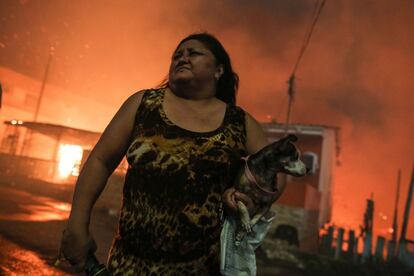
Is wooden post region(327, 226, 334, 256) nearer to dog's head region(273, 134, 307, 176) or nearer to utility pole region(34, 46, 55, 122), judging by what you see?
dog's head region(273, 134, 307, 176)

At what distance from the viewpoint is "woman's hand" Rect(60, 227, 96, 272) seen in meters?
1.55

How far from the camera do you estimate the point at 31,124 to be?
72.7ft

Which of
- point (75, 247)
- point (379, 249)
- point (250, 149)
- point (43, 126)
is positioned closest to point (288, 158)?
point (250, 149)

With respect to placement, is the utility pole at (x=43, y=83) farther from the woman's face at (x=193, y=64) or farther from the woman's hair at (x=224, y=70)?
the woman's face at (x=193, y=64)

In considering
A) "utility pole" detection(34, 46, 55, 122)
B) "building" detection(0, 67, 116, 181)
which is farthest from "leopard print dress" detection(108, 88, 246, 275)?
"utility pole" detection(34, 46, 55, 122)

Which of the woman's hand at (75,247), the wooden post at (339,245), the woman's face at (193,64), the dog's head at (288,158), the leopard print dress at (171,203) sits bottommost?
the wooden post at (339,245)

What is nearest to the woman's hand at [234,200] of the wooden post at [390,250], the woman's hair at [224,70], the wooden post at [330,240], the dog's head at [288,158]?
the dog's head at [288,158]

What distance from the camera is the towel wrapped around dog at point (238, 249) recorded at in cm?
164

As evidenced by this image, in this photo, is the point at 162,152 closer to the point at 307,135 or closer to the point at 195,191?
the point at 195,191

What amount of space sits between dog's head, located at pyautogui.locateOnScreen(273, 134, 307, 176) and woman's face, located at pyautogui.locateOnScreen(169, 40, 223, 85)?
2.19ft

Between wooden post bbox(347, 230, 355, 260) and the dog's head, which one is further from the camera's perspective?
wooden post bbox(347, 230, 355, 260)

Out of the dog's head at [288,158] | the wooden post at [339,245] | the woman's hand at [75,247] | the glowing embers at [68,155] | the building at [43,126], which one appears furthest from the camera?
the glowing embers at [68,155]

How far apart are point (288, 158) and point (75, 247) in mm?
1213

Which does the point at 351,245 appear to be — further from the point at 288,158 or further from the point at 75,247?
the point at 75,247
